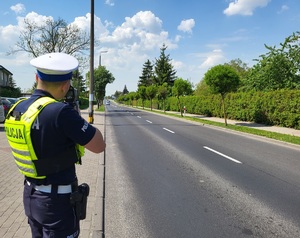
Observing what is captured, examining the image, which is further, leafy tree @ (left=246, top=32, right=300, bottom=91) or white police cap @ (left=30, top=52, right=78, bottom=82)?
leafy tree @ (left=246, top=32, right=300, bottom=91)

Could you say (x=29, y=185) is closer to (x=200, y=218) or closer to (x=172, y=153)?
(x=200, y=218)

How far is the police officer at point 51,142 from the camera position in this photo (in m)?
2.12

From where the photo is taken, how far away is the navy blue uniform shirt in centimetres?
210

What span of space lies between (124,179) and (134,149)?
4.38 meters

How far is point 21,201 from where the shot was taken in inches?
211

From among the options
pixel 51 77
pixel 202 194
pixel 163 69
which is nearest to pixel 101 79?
pixel 163 69

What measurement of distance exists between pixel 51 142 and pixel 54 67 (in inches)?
20.2

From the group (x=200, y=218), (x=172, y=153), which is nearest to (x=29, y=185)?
(x=200, y=218)

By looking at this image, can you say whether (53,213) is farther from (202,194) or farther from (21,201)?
(202,194)

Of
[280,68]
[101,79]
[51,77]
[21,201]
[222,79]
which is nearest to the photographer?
[51,77]

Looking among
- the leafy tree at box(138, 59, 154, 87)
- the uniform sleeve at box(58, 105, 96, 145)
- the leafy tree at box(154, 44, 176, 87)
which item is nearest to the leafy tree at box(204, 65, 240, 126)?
the uniform sleeve at box(58, 105, 96, 145)

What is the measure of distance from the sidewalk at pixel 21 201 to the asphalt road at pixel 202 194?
192 millimetres

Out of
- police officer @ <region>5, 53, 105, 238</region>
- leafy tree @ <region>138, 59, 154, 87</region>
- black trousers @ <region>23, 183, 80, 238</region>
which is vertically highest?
leafy tree @ <region>138, 59, 154, 87</region>

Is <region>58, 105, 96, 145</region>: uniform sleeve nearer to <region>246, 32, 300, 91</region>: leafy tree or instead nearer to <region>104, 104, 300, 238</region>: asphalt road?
<region>104, 104, 300, 238</region>: asphalt road
